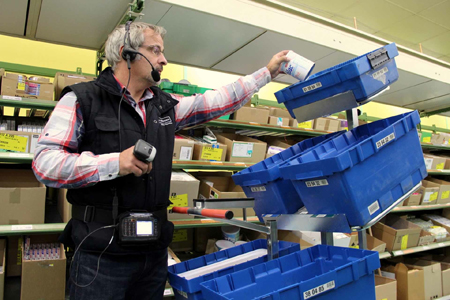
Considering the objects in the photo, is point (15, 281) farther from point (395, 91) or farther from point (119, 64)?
point (395, 91)

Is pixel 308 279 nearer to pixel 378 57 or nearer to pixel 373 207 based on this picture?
pixel 373 207

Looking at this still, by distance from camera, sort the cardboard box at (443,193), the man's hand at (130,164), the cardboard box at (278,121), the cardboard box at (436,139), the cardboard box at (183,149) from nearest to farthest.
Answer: the man's hand at (130,164), the cardboard box at (183,149), the cardboard box at (278,121), the cardboard box at (443,193), the cardboard box at (436,139)

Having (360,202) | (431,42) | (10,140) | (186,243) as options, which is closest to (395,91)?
(431,42)

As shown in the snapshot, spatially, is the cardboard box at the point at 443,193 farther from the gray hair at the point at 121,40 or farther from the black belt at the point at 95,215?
the black belt at the point at 95,215

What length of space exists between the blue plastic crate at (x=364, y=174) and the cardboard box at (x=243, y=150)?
4.94ft

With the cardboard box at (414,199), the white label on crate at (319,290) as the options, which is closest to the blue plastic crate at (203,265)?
the white label on crate at (319,290)

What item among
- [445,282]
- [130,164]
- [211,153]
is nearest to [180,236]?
[211,153]

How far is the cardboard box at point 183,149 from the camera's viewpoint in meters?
2.77

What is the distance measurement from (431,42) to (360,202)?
236 inches

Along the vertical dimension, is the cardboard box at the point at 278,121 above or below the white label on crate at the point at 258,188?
above

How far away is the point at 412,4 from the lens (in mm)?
4699

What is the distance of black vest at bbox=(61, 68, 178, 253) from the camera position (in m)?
1.39

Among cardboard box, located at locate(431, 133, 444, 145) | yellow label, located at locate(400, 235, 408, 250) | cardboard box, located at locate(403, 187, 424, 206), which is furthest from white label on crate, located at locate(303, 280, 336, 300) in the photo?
cardboard box, located at locate(431, 133, 444, 145)

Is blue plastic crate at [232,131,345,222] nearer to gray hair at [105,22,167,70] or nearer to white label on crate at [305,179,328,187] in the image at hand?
white label on crate at [305,179,328,187]
